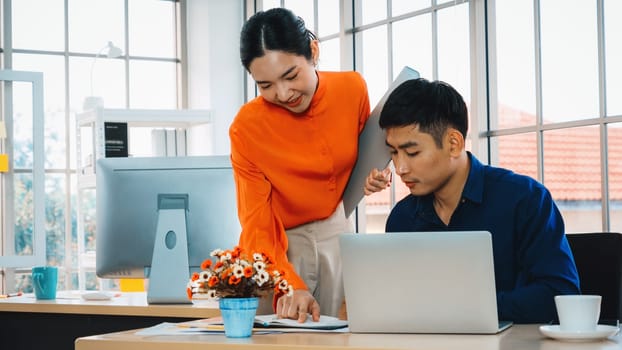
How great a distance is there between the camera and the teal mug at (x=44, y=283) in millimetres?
3432

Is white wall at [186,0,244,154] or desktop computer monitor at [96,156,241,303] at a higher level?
white wall at [186,0,244,154]

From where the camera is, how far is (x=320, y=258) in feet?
8.12

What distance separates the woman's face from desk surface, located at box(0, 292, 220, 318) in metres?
0.87

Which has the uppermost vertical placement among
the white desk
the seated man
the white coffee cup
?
the seated man

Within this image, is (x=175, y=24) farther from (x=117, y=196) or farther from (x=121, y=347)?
(x=121, y=347)

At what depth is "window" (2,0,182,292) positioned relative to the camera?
6.34 metres

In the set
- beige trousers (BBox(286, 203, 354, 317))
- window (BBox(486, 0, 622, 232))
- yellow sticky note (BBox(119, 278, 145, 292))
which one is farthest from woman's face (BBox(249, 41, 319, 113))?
yellow sticky note (BBox(119, 278, 145, 292))

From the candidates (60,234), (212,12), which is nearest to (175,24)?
(212,12)

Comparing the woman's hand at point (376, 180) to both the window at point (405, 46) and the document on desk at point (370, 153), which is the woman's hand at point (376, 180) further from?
the window at point (405, 46)

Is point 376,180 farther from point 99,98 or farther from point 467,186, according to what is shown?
point 99,98

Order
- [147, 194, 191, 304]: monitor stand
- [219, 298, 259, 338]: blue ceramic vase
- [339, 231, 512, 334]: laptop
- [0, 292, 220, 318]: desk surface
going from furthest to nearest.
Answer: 1. [147, 194, 191, 304]: monitor stand
2. [0, 292, 220, 318]: desk surface
3. [219, 298, 259, 338]: blue ceramic vase
4. [339, 231, 512, 334]: laptop

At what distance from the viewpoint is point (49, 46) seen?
645 centimetres

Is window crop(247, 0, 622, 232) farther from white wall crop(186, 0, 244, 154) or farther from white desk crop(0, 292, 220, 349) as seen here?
white desk crop(0, 292, 220, 349)

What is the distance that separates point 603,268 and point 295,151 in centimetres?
86
